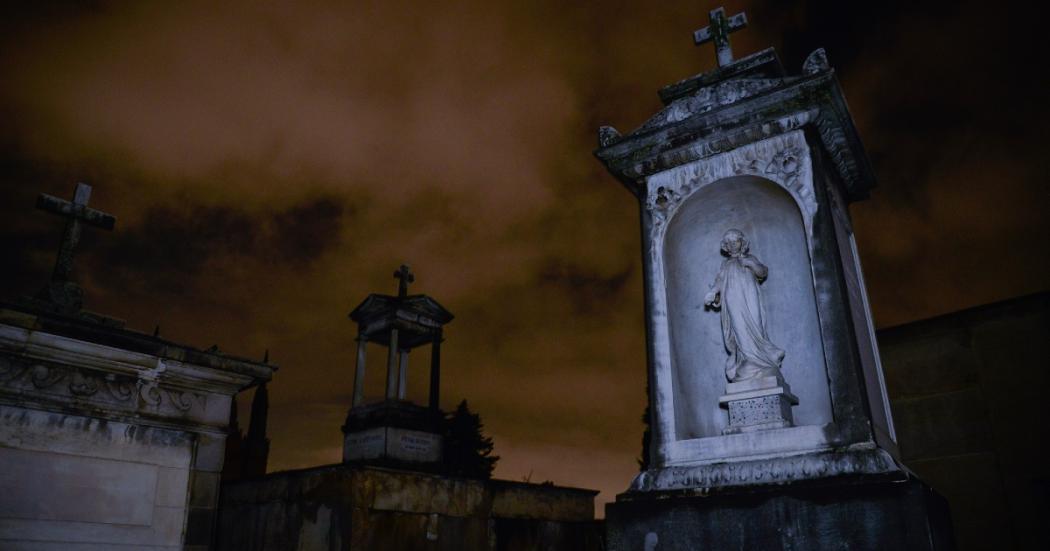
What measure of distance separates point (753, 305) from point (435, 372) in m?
9.73

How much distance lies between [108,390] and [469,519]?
6769 mm

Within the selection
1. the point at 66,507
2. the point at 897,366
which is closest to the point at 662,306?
the point at 897,366

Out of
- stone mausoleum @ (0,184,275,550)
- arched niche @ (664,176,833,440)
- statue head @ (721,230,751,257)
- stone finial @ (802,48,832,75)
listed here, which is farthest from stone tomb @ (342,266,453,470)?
stone finial @ (802,48,832,75)

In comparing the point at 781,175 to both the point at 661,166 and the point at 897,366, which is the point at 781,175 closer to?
the point at 661,166

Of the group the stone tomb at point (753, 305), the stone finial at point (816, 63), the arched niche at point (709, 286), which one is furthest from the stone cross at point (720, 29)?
the arched niche at point (709, 286)

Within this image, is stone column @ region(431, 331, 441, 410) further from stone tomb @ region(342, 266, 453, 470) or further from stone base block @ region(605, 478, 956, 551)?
stone base block @ region(605, 478, 956, 551)

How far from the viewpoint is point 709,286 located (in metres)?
6.16

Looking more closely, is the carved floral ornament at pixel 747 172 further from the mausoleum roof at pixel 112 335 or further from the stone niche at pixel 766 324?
the mausoleum roof at pixel 112 335

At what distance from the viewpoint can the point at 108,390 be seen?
4.73 metres

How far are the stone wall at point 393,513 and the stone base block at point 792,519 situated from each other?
17.4ft

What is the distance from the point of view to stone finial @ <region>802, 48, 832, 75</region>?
18.0ft

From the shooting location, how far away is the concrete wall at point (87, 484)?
13.9ft

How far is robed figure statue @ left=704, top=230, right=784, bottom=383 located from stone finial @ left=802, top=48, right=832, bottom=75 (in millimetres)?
1476

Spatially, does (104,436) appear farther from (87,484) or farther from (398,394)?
(398,394)
